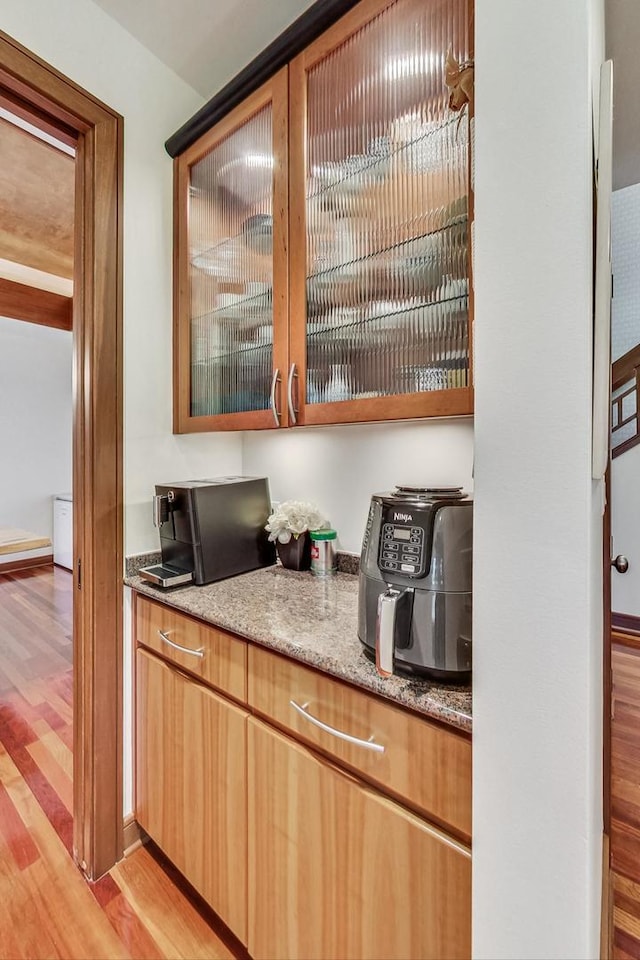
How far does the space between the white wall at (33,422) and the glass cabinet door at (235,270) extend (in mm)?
4347

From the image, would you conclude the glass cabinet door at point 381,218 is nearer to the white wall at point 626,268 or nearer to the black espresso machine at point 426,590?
the black espresso machine at point 426,590

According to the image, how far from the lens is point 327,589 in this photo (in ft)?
4.30

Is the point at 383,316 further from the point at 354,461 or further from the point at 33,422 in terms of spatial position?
the point at 33,422

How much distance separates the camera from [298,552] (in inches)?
59.1

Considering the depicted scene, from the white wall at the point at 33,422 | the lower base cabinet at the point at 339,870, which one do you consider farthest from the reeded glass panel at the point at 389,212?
the white wall at the point at 33,422

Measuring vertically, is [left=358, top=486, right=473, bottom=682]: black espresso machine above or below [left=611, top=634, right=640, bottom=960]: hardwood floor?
above

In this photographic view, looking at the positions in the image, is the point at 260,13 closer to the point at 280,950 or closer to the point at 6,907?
the point at 280,950

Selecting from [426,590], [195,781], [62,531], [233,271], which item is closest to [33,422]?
[62,531]

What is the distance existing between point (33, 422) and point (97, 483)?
182 inches

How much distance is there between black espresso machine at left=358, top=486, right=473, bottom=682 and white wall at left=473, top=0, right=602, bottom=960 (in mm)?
122

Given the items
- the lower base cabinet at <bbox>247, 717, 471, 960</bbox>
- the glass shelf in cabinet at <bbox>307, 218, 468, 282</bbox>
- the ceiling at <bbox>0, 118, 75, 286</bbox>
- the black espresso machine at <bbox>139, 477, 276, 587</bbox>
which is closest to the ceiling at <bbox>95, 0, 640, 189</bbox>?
the ceiling at <bbox>0, 118, 75, 286</bbox>

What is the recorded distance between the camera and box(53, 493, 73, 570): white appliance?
486 cm

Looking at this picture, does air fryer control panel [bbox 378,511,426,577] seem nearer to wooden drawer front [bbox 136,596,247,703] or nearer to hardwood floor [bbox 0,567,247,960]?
wooden drawer front [bbox 136,596,247,703]

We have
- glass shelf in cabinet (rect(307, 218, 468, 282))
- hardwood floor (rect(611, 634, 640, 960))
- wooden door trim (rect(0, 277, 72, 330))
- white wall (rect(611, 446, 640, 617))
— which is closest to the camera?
glass shelf in cabinet (rect(307, 218, 468, 282))
